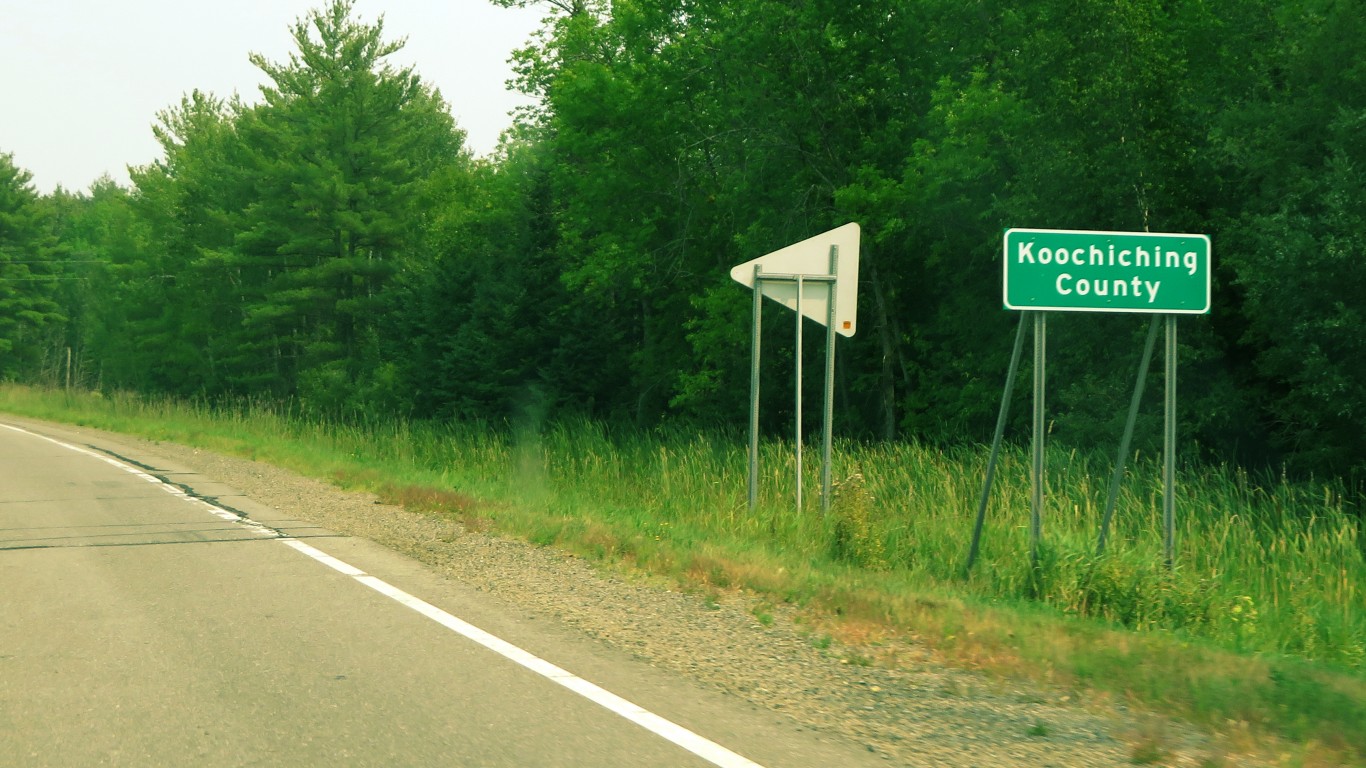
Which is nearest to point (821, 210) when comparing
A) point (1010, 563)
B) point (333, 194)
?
point (1010, 563)

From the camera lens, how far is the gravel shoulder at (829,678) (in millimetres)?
5398

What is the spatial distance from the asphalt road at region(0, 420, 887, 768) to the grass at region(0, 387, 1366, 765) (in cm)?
182

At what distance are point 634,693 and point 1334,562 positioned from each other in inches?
325

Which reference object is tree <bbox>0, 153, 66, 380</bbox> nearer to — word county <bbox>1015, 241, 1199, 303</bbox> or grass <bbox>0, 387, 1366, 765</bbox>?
grass <bbox>0, 387, 1366, 765</bbox>

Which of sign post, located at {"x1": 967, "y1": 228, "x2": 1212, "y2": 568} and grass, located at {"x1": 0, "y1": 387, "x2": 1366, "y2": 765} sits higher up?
sign post, located at {"x1": 967, "y1": 228, "x2": 1212, "y2": 568}

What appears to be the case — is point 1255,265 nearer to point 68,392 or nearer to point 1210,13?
point 1210,13

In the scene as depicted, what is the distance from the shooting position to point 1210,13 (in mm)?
24531

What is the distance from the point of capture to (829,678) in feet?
22.2

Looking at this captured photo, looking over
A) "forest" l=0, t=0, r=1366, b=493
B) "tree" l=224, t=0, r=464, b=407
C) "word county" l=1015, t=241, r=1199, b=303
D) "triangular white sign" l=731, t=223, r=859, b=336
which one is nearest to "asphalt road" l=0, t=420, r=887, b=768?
"word county" l=1015, t=241, r=1199, b=303

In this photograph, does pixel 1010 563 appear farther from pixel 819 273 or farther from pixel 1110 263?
pixel 819 273

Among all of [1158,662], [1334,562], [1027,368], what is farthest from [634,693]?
[1027,368]

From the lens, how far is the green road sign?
373 inches

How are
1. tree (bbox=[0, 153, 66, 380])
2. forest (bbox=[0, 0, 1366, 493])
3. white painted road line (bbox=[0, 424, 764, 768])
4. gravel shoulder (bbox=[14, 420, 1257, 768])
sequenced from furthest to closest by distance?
1. tree (bbox=[0, 153, 66, 380])
2. forest (bbox=[0, 0, 1366, 493])
3. gravel shoulder (bbox=[14, 420, 1257, 768])
4. white painted road line (bbox=[0, 424, 764, 768])

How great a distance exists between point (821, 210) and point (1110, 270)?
66.3 feet
